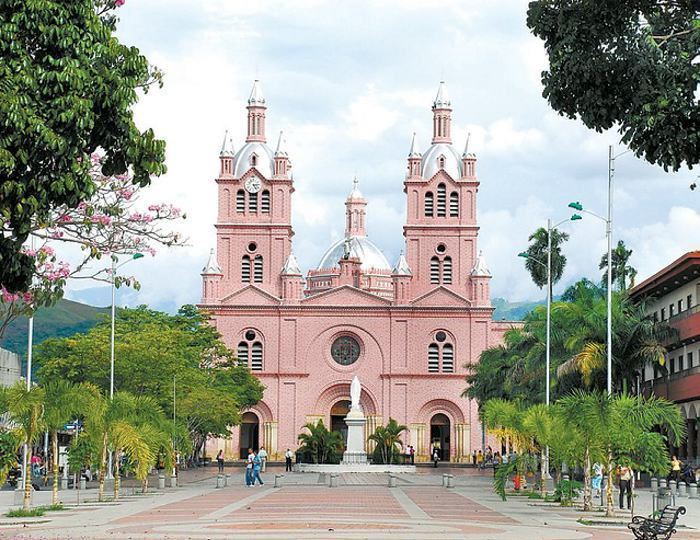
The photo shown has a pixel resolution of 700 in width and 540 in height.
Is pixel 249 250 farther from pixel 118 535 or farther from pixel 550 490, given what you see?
pixel 118 535

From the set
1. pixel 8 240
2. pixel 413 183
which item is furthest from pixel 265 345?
pixel 8 240

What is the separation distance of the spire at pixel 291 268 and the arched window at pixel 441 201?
10878mm

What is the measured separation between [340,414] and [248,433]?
6575 mm

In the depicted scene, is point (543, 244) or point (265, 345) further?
point (265, 345)

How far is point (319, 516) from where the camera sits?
104 feet

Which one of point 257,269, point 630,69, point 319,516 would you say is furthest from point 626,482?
point 257,269

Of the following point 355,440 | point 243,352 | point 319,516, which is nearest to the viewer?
point 319,516

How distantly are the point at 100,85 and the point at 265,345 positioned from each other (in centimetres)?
7613

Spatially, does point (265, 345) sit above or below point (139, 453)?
above

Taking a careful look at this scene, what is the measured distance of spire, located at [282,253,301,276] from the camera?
94.6 metres

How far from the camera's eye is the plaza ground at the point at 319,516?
26.6 metres

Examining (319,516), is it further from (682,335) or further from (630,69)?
(682,335)

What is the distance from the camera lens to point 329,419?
307ft

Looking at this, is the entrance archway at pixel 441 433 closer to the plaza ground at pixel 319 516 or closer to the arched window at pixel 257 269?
the arched window at pixel 257 269
